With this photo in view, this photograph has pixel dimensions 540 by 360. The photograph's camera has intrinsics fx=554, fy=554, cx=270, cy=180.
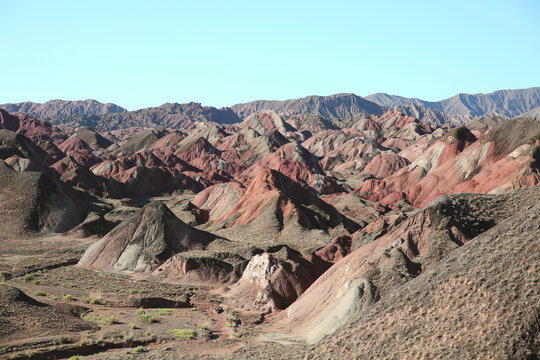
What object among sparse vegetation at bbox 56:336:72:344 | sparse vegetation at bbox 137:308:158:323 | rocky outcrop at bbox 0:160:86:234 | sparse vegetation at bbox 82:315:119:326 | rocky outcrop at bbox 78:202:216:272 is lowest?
sparse vegetation at bbox 137:308:158:323

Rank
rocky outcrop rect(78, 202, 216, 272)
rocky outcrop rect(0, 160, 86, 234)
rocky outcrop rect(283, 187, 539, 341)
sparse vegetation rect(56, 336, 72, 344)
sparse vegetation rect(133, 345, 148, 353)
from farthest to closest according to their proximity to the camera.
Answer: rocky outcrop rect(0, 160, 86, 234)
rocky outcrop rect(78, 202, 216, 272)
rocky outcrop rect(283, 187, 539, 341)
sparse vegetation rect(56, 336, 72, 344)
sparse vegetation rect(133, 345, 148, 353)

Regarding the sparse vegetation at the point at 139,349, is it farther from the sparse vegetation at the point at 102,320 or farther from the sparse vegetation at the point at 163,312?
the sparse vegetation at the point at 163,312

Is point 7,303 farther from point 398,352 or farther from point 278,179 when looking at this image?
point 278,179

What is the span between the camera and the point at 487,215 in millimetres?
35938

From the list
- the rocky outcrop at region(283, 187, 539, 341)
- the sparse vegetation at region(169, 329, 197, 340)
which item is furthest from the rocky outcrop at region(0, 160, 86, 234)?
the rocky outcrop at region(283, 187, 539, 341)

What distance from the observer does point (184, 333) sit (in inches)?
1319

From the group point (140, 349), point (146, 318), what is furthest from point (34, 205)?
point (140, 349)

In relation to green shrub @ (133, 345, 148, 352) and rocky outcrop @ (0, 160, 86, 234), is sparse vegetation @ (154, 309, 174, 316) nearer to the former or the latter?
green shrub @ (133, 345, 148, 352)

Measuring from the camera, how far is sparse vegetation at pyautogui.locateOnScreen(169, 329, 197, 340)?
3300 cm

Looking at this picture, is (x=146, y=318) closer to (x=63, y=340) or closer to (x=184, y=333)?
(x=184, y=333)

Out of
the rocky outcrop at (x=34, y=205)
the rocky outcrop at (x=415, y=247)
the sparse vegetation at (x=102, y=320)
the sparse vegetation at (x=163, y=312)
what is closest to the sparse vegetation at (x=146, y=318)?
the sparse vegetation at (x=163, y=312)

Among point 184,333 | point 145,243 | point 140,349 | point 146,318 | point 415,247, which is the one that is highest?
point 145,243

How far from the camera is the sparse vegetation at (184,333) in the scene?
108 feet

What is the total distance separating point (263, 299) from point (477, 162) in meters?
75.2
